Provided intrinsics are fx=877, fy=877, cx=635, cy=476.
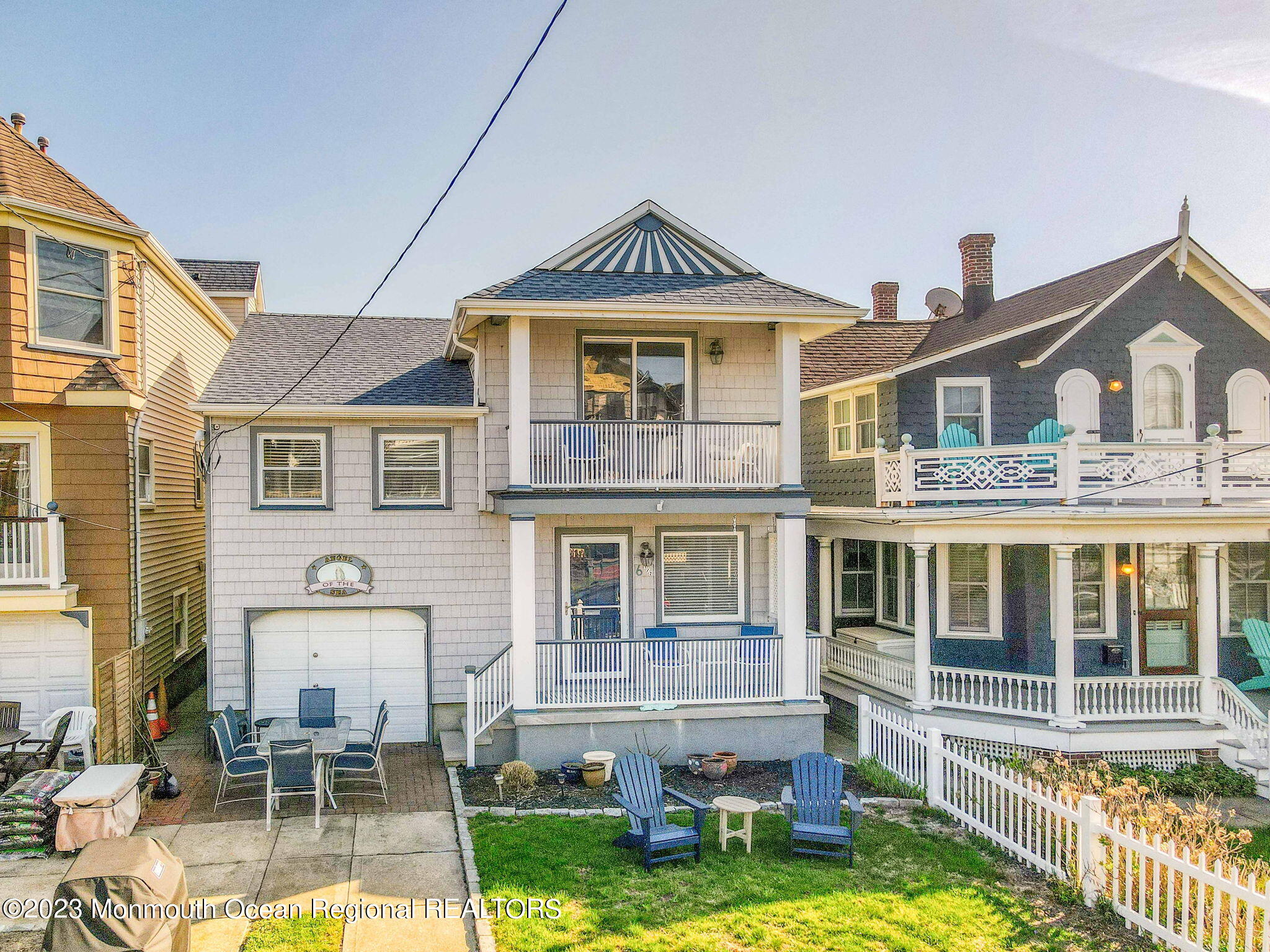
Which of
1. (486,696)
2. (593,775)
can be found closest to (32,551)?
(486,696)

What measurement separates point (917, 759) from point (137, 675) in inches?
419

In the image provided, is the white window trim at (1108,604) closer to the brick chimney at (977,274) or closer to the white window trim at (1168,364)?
the white window trim at (1168,364)

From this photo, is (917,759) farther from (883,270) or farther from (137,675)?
(883,270)

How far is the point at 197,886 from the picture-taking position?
816cm

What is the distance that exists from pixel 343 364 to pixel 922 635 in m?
10.3

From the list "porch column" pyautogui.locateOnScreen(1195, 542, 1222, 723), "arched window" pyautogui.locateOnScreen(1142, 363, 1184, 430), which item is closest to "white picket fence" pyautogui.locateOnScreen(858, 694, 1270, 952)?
"porch column" pyautogui.locateOnScreen(1195, 542, 1222, 723)

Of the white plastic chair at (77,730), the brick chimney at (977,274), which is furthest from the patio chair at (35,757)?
the brick chimney at (977,274)

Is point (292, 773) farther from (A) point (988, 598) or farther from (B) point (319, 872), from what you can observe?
(A) point (988, 598)

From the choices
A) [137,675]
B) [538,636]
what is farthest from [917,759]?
[137,675]

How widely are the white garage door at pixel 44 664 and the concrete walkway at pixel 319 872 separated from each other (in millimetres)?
4208

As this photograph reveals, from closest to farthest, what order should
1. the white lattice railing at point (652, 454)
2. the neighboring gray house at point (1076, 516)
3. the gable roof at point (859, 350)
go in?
the white lattice railing at point (652, 454) < the neighboring gray house at point (1076, 516) < the gable roof at point (859, 350)

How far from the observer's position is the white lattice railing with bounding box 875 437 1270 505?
41.9 feet

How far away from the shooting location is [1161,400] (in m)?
15.1

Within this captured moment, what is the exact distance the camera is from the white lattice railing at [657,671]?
40.7 feet
